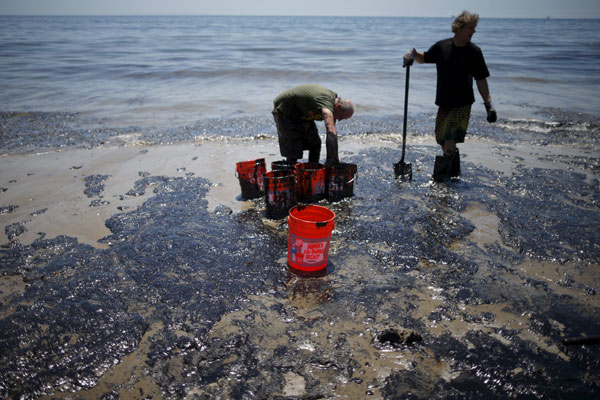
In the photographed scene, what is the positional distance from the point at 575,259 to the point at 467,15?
128 inches

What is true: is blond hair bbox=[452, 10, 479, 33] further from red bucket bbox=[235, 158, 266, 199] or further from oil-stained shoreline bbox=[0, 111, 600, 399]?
red bucket bbox=[235, 158, 266, 199]

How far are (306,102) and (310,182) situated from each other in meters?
1.04

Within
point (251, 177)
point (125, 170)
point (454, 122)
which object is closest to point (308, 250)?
point (251, 177)

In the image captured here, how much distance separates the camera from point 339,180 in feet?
15.8

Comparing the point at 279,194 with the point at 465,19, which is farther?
the point at 465,19

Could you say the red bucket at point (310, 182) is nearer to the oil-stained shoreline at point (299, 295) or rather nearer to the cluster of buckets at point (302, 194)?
the cluster of buckets at point (302, 194)

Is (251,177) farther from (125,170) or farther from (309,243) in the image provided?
(125,170)

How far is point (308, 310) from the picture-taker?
9.35 ft

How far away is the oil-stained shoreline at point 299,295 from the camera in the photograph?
2.24m

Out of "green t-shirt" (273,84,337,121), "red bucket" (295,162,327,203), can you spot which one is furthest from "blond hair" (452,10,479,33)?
"red bucket" (295,162,327,203)

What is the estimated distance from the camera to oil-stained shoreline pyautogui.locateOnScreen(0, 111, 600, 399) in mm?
2238

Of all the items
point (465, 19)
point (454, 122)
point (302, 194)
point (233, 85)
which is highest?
point (465, 19)

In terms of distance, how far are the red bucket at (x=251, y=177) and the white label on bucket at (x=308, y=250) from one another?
1.79m

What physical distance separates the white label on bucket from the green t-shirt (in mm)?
1985
